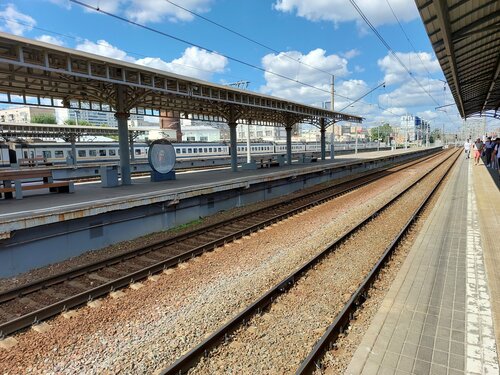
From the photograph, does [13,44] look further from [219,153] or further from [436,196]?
[219,153]

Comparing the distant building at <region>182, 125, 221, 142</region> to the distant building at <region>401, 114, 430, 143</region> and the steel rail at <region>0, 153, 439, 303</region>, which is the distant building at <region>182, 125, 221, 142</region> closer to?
the distant building at <region>401, 114, 430, 143</region>

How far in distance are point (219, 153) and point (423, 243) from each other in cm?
3738

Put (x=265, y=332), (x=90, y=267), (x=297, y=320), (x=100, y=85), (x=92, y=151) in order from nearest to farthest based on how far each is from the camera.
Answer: (x=265, y=332) → (x=297, y=320) → (x=90, y=267) → (x=100, y=85) → (x=92, y=151)

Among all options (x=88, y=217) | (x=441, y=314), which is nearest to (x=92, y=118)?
(x=88, y=217)

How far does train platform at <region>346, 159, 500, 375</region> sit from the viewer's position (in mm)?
3998

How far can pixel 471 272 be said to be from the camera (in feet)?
21.3

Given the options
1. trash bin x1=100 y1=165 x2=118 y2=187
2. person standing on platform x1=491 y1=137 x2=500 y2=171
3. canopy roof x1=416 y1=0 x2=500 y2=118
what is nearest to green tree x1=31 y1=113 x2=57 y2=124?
trash bin x1=100 y1=165 x2=118 y2=187

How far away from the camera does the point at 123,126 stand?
14969 millimetres

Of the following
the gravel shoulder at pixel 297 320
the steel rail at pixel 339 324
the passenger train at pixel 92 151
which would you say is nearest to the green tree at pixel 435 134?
the passenger train at pixel 92 151

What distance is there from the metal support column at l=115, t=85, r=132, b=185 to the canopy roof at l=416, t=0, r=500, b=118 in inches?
460

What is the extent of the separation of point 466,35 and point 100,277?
1272cm

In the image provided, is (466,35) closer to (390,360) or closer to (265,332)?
(390,360)

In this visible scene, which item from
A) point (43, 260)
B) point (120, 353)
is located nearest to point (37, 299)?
point (43, 260)

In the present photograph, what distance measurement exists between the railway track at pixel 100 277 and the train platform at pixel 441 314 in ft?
15.3
